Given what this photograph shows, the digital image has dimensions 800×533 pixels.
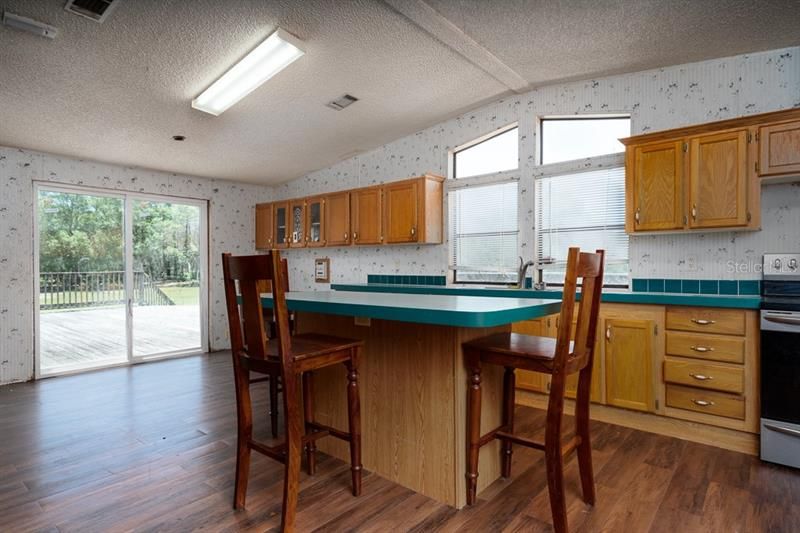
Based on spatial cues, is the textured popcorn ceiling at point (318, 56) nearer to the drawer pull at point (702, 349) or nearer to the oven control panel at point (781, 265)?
the oven control panel at point (781, 265)

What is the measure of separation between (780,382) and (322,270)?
507 cm

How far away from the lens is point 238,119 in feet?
13.9

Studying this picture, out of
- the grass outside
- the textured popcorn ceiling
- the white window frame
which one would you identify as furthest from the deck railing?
the white window frame

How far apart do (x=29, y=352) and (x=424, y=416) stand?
4723 mm

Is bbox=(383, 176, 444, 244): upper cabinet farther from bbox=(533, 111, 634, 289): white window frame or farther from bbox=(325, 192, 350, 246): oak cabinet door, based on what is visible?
bbox=(533, 111, 634, 289): white window frame

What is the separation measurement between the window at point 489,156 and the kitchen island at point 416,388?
265cm

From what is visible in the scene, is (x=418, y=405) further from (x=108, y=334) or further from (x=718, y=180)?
(x=108, y=334)

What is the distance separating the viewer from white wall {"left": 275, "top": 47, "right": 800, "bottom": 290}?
10.2 feet

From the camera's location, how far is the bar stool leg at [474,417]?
2.01 m

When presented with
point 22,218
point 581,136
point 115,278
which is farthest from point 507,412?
point 22,218

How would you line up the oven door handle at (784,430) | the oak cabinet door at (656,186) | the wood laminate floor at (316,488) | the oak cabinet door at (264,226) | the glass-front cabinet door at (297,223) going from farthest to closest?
1. the oak cabinet door at (264,226)
2. the glass-front cabinet door at (297,223)
3. the oak cabinet door at (656,186)
4. the oven door handle at (784,430)
5. the wood laminate floor at (316,488)

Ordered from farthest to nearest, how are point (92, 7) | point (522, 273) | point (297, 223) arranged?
point (297, 223) → point (522, 273) → point (92, 7)

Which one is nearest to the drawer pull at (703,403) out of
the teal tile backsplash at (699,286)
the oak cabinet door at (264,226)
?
the teal tile backsplash at (699,286)

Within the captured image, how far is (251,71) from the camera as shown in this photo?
3318mm
